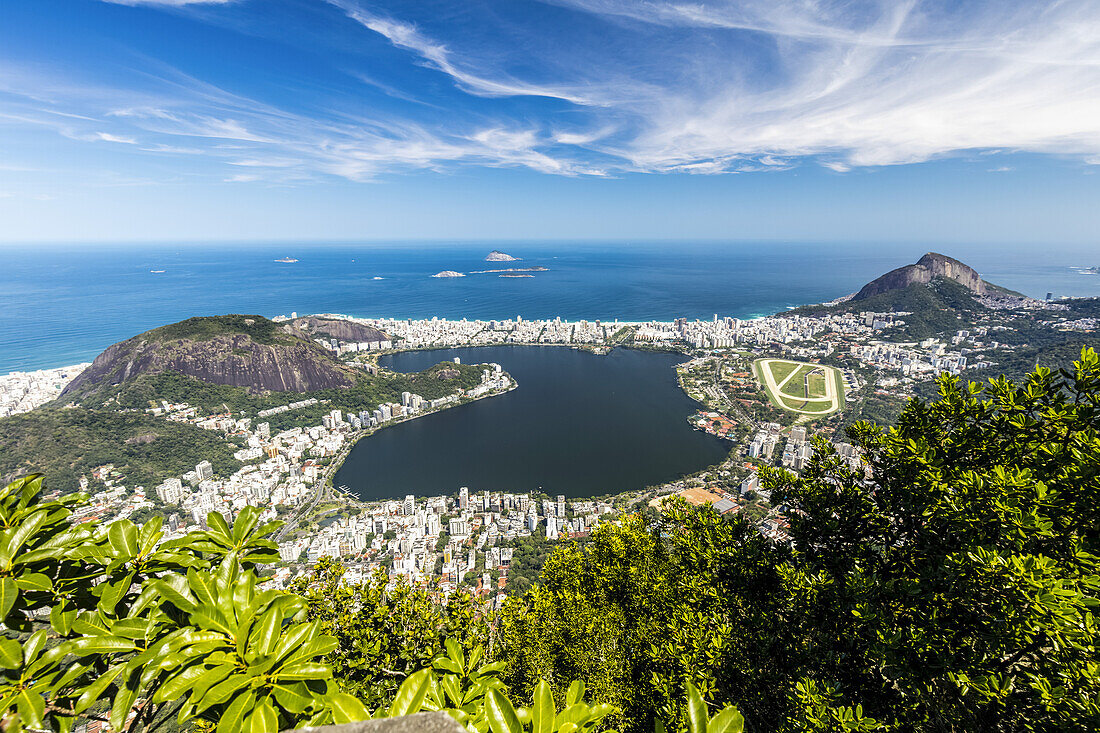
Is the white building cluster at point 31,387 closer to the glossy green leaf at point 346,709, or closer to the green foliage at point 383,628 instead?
the green foliage at point 383,628

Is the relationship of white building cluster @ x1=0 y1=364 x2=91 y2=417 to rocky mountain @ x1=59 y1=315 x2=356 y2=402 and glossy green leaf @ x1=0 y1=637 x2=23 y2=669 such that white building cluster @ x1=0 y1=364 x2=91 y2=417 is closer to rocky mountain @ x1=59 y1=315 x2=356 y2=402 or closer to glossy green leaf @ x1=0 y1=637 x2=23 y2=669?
rocky mountain @ x1=59 y1=315 x2=356 y2=402

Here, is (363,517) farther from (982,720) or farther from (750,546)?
(982,720)

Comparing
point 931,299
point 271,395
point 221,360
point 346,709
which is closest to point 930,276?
point 931,299

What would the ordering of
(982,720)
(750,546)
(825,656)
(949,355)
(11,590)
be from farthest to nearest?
(949,355) → (750,546) → (825,656) → (982,720) → (11,590)

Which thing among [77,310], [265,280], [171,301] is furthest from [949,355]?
[265,280]

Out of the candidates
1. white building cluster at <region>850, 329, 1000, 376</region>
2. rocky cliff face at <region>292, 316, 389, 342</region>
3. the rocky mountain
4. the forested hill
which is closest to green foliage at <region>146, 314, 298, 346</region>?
the rocky mountain

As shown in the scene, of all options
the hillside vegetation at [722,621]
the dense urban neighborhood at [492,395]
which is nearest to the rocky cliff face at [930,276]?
the dense urban neighborhood at [492,395]

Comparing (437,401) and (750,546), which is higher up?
(750,546)
